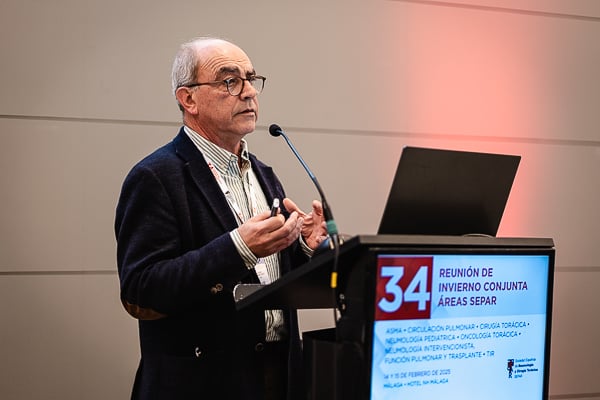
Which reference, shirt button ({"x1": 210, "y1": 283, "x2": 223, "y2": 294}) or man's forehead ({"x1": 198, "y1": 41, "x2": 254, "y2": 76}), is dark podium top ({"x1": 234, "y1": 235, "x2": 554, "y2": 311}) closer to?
shirt button ({"x1": 210, "y1": 283, "x2": 223, "y2": 294})

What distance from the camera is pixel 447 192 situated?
1.50 m

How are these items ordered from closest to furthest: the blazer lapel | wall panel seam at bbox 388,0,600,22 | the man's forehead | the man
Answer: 1. the man
2. the blazer lapel
3. the man's forehead
4. wall panel seam at bbox 388,0,600,22

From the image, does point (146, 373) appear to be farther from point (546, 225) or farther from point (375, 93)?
point (546, 225)

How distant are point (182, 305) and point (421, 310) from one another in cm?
62

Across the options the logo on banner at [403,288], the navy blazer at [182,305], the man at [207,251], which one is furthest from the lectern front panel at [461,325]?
the navy blazer at [182,305]

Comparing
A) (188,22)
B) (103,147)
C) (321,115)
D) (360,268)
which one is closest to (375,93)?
(321,115)

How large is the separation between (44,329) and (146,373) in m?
0.98

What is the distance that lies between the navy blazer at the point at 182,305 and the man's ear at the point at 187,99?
19 centimetres

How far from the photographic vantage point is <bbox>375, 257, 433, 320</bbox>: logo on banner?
1.34 meters

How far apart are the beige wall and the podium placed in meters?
1.47

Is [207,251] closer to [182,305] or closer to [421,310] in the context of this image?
[182,305]

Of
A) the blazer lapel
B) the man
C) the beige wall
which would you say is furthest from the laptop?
the beige wall

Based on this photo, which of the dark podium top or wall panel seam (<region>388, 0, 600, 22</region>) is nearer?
the dark podium top

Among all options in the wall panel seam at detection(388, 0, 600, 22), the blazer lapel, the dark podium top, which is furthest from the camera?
the wall panel seam at detection(388, 0, 600, 22)
